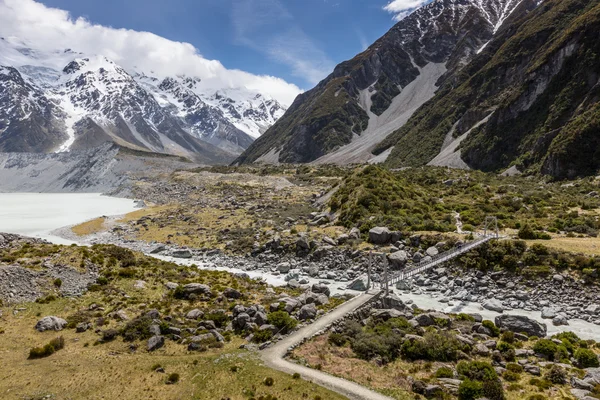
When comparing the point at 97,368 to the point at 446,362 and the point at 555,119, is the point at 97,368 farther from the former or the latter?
the point at 555,119

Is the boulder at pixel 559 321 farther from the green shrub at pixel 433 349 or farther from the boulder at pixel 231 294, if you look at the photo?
the boulder at pixel 231 294

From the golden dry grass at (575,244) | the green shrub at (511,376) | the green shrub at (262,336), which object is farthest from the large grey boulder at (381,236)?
the green shrub at (511,376)

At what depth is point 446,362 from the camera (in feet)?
72.1

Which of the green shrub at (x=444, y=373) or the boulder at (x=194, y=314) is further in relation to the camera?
the boulder at (x=194, y=314)

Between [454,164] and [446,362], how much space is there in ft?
446

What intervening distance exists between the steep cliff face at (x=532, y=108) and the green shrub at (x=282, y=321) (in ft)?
310

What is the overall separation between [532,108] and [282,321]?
5431 inches

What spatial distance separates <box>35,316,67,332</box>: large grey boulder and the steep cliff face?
107371 mm

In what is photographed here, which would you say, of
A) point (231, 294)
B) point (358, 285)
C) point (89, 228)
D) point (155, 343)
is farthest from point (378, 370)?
point (89, 228)

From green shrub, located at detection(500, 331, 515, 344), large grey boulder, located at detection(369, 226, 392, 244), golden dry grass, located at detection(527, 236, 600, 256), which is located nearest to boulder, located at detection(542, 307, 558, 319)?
green shrub, located at detection(500, 331, 515, 344)

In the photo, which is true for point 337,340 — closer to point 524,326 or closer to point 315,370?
point 315,370

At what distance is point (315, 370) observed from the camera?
67.9 ft

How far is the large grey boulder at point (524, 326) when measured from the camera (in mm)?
25859

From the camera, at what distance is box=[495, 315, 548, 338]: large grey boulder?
1018 inches
